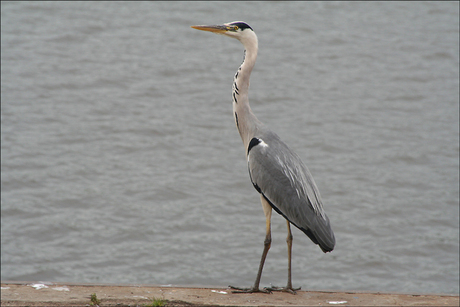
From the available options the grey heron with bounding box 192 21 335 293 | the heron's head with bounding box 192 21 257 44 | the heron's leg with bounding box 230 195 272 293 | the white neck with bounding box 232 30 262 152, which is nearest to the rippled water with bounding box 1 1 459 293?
the heron's leg with bounding box 230 195 272 293

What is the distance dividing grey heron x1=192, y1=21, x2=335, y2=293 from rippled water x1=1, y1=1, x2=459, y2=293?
2405 millimetres

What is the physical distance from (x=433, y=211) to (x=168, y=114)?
511 cm

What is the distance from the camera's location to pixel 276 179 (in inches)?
197

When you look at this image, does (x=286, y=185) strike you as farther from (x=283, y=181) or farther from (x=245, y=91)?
(x=245, y=91)

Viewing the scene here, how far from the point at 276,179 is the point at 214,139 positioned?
5.63 meters

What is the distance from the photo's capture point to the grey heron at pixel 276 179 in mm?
4906

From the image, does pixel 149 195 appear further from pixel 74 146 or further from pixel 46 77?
pixel 46 77

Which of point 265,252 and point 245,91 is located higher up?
point 245,91

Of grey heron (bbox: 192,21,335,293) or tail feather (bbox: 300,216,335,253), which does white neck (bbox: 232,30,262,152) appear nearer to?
grey heron (bbox: 192,21,335,293)

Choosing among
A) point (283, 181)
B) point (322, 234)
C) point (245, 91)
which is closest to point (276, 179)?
point (283, 181)

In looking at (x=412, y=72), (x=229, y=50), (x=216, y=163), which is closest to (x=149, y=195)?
(x=216, y=163)

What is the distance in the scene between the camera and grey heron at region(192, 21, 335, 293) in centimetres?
491

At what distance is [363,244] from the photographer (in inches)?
318

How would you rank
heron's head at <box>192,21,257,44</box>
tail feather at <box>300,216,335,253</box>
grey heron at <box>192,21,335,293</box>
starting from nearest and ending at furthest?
tail feather at <box>300,216,335,253</box> < grey heron at <box>192,21,335,293</box> < heron's head at <box>192,21,257,44</box>
